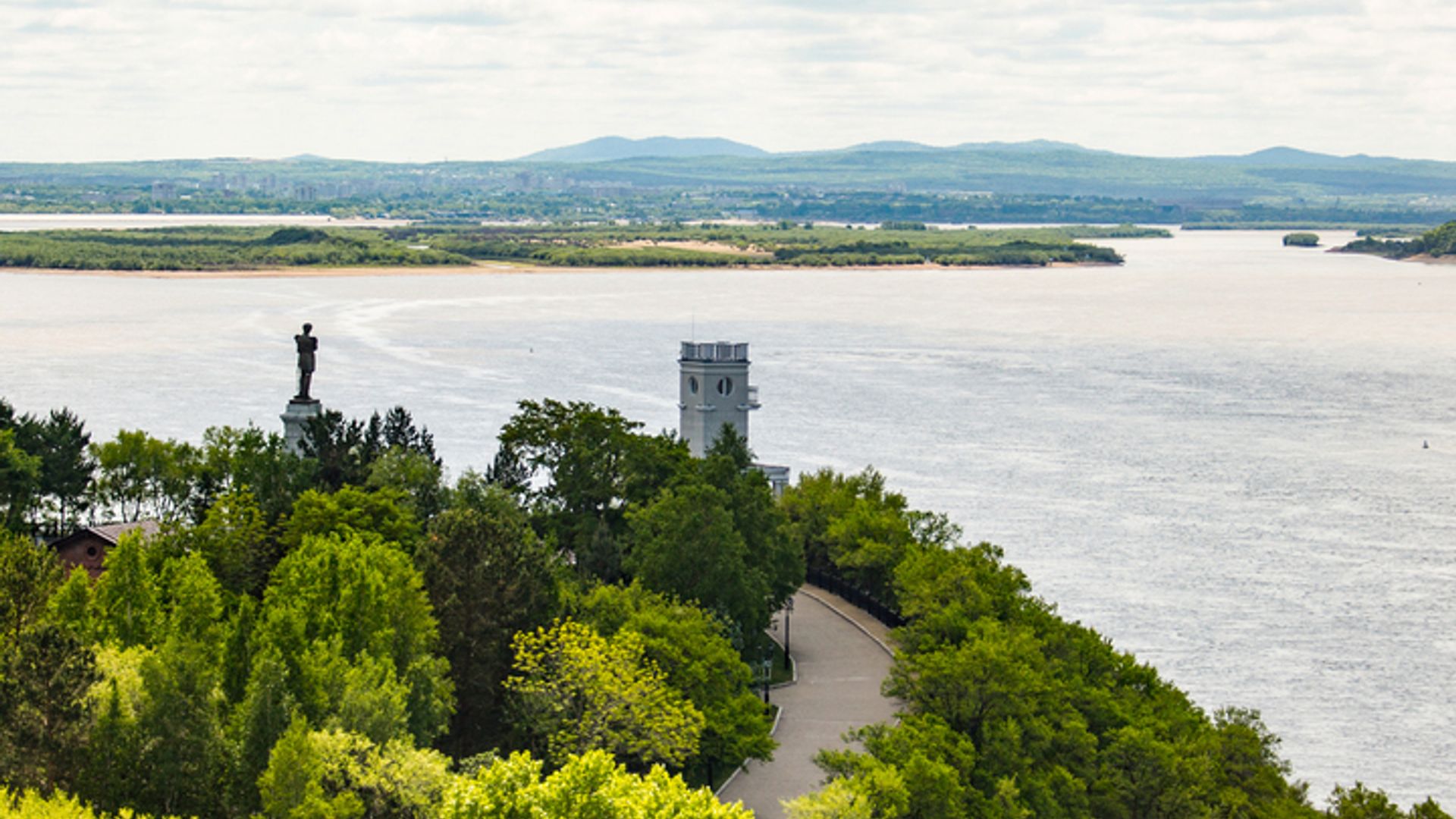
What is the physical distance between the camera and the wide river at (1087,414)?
196ft

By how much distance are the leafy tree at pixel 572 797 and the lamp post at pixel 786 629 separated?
23.8 m

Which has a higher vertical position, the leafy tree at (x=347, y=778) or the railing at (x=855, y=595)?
the leafy tree at (x=347, y=778)

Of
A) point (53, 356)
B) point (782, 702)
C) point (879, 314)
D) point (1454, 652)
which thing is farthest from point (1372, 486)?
point (879, 314)

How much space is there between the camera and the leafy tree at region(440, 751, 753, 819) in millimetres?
25391

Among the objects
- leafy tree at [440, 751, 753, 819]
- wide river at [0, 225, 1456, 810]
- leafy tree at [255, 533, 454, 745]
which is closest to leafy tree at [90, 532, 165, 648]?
leafy tree at [255, 533, 454, 745]

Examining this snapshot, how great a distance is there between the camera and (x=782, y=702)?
1826 inches

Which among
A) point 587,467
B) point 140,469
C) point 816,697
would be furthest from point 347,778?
point 140,469

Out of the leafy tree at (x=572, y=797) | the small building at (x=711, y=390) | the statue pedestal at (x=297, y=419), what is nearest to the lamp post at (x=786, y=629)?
the small building at (x=711, y=390)

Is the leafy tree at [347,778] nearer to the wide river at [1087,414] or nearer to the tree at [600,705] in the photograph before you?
the tree at [600,705]

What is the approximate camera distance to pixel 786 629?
51.5 metres

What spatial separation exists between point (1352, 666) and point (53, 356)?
3579 inches

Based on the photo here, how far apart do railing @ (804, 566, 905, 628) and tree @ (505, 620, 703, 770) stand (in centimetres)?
1574

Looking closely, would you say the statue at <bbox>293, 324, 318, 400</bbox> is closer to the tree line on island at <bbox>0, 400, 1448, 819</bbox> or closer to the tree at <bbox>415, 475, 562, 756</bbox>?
the tree line on island at <bbox>0, 400, 1448, 819</bbox>

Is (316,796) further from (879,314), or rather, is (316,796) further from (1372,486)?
(879,314)
